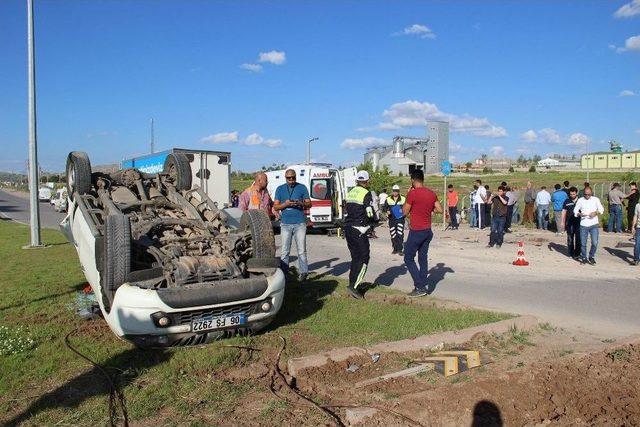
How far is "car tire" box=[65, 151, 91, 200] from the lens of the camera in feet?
24.7

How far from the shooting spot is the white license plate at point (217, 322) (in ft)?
17.5

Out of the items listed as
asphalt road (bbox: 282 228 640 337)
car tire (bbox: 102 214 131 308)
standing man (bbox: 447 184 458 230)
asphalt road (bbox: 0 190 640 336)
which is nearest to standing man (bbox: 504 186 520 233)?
standing man (bbox: 447 184 458 230)

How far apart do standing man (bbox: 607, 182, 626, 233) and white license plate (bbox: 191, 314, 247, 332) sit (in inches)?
608

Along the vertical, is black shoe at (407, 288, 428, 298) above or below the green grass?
above

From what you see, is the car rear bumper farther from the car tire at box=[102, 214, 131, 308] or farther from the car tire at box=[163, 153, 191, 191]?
the car tire at box=[163, 153, 191, 191]

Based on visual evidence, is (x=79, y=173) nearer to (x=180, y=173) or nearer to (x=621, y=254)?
(x=180, y=173)

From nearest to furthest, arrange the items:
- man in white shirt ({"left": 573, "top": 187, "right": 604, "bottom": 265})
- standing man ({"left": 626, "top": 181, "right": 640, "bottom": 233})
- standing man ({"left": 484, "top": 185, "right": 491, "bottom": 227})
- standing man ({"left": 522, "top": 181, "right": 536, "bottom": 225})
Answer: man in white shirt ({"left": 573, "top": 187, "right": 604, "bottom": 265}), standing man ({"left": 626, "top": 181, "right": 640, "bottom": 233}), standing man ({"left": 484, "top": 185, "right": 491, "bottom": 227}), standing man ({"left": 522, "top": 181, "right": 536, "bottom": 225})

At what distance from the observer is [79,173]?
7547 mm

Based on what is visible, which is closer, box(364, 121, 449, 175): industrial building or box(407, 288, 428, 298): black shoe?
box(407, 288, 428, 298): black shoe

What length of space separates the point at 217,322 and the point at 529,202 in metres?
18.3

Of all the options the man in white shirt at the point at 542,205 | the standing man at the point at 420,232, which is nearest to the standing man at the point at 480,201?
the man in white shirt at the point at 542,205

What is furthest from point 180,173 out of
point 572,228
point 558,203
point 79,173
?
point 558,203

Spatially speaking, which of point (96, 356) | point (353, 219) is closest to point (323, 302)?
point (353, 219)

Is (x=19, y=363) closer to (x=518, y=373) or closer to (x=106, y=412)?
(x=106, y=412)
